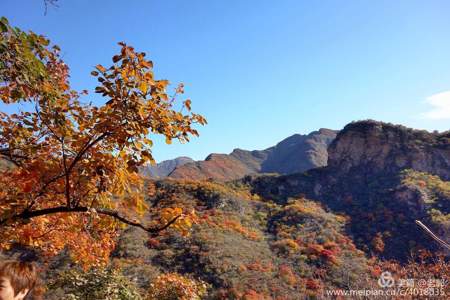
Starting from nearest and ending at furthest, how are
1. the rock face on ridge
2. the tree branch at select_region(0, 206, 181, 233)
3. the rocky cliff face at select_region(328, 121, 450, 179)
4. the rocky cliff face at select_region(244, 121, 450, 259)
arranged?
the tree branch at select_region(0, 206, 181, 233) < the rocky cliff face at select_region(244, 121, 450, 259) < the rocky cliff face at select_region(328, 121, 450, 179) < the rock face on ridge

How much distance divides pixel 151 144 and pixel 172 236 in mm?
20956

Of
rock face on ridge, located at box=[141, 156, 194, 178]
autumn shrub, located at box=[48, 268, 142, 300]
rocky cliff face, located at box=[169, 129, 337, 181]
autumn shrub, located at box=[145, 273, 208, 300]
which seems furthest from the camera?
rock face on ridge, located at box=[141, 156, 194, 178]

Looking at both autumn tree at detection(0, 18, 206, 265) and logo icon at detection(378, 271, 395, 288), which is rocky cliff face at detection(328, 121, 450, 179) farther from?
autumn tree at detection(0, 18, 206, 265)

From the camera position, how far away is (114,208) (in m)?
3.99

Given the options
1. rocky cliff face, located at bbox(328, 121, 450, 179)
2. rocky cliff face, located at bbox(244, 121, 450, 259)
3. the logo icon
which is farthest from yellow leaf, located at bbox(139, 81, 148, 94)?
rocky cliff face, located at bbox(328, 121, 450, 179)

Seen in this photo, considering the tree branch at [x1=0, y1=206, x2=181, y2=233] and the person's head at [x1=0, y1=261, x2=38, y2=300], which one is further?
the tree branch at [x1=0, y1=206, x2=181, y2=233]

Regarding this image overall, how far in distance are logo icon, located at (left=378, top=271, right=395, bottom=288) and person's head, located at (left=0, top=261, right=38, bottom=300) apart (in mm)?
17953

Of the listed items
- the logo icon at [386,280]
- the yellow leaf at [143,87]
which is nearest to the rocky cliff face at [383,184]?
the logo icon at [386,280]

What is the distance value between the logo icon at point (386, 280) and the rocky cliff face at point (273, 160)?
180ft

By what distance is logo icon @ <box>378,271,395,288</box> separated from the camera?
17.2 metres

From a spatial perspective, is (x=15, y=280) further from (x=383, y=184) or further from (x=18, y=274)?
(x=383, y=184)

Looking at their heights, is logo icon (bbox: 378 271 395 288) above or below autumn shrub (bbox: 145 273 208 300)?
below

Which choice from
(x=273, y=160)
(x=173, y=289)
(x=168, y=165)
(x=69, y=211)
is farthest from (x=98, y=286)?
(x=168, y=165)

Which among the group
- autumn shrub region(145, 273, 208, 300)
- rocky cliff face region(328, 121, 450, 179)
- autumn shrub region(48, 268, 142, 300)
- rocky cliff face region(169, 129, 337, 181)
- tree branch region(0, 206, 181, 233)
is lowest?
autumn shrub region(145, 273, 208, 300)
